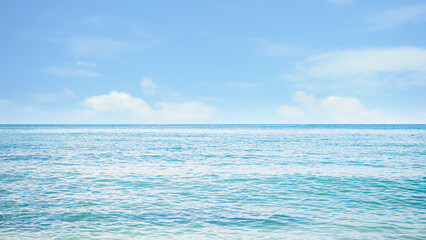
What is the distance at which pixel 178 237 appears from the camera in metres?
12.7

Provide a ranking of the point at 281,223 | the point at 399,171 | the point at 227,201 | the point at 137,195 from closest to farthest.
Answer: the point at 281,223 < the point at 227,201 < the point at 137,195 < the point at 399,171

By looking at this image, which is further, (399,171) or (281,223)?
(399,171)

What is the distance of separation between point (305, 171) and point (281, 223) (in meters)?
15.2

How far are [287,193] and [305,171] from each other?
30.7 feet

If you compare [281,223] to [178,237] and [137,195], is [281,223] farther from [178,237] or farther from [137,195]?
[137,195]

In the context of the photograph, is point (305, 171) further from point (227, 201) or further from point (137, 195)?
point (137, 195)

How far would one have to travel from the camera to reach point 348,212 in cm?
1595

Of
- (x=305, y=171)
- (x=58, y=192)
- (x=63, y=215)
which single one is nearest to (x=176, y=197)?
(x=63, y=215)

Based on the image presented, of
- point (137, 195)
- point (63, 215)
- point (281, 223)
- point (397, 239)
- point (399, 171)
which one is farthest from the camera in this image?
point (399, 171)

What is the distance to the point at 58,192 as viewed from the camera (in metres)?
20.6

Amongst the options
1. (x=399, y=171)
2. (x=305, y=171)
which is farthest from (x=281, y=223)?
(x=399, y=171)

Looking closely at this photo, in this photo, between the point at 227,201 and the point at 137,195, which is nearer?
the point at 227,201

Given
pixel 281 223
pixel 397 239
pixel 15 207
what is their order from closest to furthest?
1. pixel 397 239
2. pixel 281 223
3. pixel 15 207

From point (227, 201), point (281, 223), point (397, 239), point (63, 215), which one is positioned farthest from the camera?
point (227, 201)
